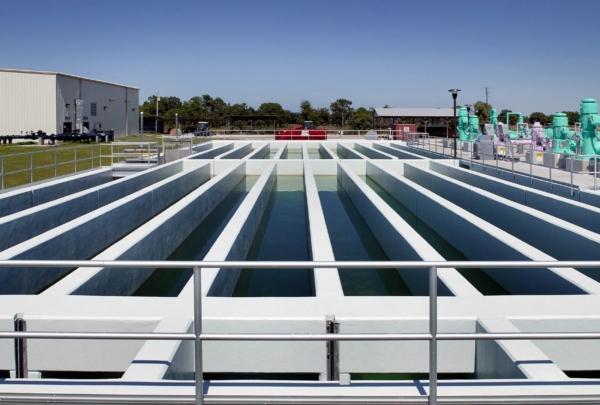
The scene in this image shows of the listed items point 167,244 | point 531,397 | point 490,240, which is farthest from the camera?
point 167,244

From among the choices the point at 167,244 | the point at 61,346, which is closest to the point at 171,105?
→ the point at 167,244

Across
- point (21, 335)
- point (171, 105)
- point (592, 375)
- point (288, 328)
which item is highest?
point (171, 105)

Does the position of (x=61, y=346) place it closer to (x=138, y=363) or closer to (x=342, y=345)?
(x=138, y=363)

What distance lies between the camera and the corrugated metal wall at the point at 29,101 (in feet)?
169

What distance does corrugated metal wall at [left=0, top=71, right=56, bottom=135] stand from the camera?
51375 millimetres

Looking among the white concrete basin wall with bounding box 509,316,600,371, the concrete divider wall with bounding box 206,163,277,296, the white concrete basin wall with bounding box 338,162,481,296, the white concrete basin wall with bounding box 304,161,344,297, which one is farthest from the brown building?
the white concrete basin wall with bounding box 509,316,600,371

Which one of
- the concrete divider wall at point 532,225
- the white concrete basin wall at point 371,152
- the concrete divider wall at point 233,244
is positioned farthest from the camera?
the white concrete basin wall at point 371,152

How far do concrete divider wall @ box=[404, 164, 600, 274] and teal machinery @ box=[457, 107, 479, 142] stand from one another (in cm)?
2045

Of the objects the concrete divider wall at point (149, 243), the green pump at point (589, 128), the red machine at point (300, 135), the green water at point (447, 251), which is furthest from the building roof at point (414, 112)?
the concrete divider wall at point (149, 243)

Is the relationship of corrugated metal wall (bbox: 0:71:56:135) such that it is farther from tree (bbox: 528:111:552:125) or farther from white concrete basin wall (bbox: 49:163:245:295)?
tree (bbox: 528:111:552:125)

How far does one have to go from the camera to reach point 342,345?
6086 millimetres

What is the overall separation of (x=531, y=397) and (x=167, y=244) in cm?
1017

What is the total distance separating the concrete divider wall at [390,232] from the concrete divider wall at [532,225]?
7.78ft

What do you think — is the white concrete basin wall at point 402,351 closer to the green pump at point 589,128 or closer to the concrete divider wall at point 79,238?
the concrete divider wall at point 79,238
